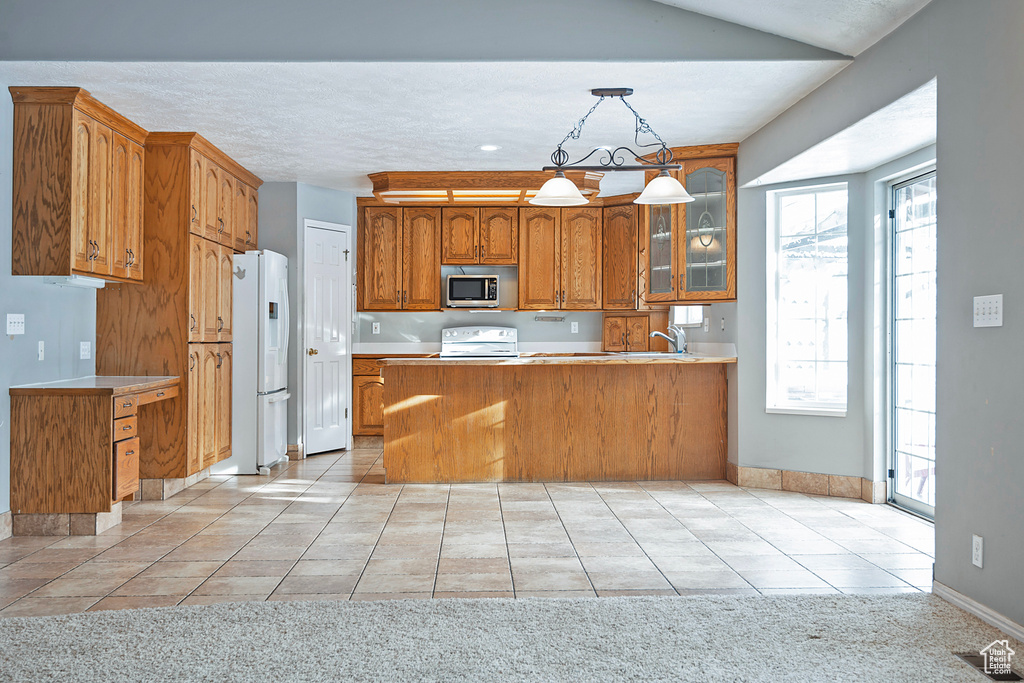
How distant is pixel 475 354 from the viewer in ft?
25.4

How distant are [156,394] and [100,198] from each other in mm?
1183

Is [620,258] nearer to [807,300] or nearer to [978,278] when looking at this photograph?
[807,300]

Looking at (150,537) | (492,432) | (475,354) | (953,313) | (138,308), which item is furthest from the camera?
(475,354)

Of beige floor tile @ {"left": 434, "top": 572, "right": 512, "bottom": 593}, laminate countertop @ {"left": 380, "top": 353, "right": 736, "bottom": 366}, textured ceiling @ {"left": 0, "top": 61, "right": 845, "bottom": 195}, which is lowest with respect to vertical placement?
beige floor tile @ {"left": 434, "top": 572, "right": 512, "bottom": 593}

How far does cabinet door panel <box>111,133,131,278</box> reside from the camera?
448 cm

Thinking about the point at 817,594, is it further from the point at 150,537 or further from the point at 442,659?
the point at 150,537

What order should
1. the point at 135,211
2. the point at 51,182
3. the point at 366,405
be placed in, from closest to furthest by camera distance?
the point at 51,182, the point at 135,211, the point at 366,405

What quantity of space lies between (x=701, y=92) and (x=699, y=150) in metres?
1.22

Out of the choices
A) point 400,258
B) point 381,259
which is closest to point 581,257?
point 400,258

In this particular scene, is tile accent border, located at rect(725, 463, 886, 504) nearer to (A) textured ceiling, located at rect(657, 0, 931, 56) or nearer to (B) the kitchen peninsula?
(B) the kitchen peninsula

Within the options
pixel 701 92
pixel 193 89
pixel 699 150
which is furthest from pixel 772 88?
pixel 193 89

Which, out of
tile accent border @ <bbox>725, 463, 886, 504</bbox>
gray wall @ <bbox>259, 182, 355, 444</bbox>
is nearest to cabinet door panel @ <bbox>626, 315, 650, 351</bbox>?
tile accent border @ <bbox>725, 463, 886, 504</bbox>

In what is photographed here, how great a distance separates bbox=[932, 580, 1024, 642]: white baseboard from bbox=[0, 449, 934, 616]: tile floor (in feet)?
0.44

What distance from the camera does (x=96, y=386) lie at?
13.2 feet
